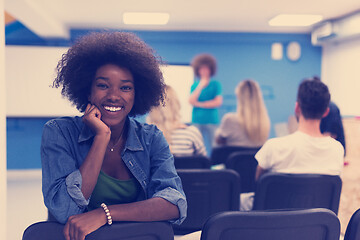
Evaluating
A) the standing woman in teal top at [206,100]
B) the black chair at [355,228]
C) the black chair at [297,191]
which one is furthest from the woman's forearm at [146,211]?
the standing woman in teal top at [206,100]

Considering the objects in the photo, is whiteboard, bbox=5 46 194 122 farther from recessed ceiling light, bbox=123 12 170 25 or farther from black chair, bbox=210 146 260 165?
black chair, bbox=210 146 260 165

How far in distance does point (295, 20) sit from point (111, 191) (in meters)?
4.94

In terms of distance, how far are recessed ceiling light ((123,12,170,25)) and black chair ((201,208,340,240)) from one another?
14.8ft

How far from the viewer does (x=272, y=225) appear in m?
0.91

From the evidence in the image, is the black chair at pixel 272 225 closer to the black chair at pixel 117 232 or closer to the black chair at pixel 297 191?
the black chair at pixel 117 232

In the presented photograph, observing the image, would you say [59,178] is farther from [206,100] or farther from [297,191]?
[206,100]

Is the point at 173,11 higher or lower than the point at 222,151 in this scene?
higher

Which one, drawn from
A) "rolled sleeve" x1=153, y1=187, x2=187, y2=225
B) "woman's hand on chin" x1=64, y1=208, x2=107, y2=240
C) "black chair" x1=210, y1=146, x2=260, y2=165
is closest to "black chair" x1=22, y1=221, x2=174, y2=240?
"woman's hand on chin" x1=64, y1=208, x2=107, y2=240

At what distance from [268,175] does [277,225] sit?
766 millimetres

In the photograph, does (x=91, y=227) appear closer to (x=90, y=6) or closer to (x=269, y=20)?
(x=90, y=6)

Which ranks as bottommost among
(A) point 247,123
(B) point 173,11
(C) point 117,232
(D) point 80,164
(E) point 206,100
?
(C) point 117,232

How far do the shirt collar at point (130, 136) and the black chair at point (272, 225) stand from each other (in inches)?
19.3

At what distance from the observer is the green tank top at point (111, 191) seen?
1.24 metres

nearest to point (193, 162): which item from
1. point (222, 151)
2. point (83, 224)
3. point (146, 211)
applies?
point (222, 151)
